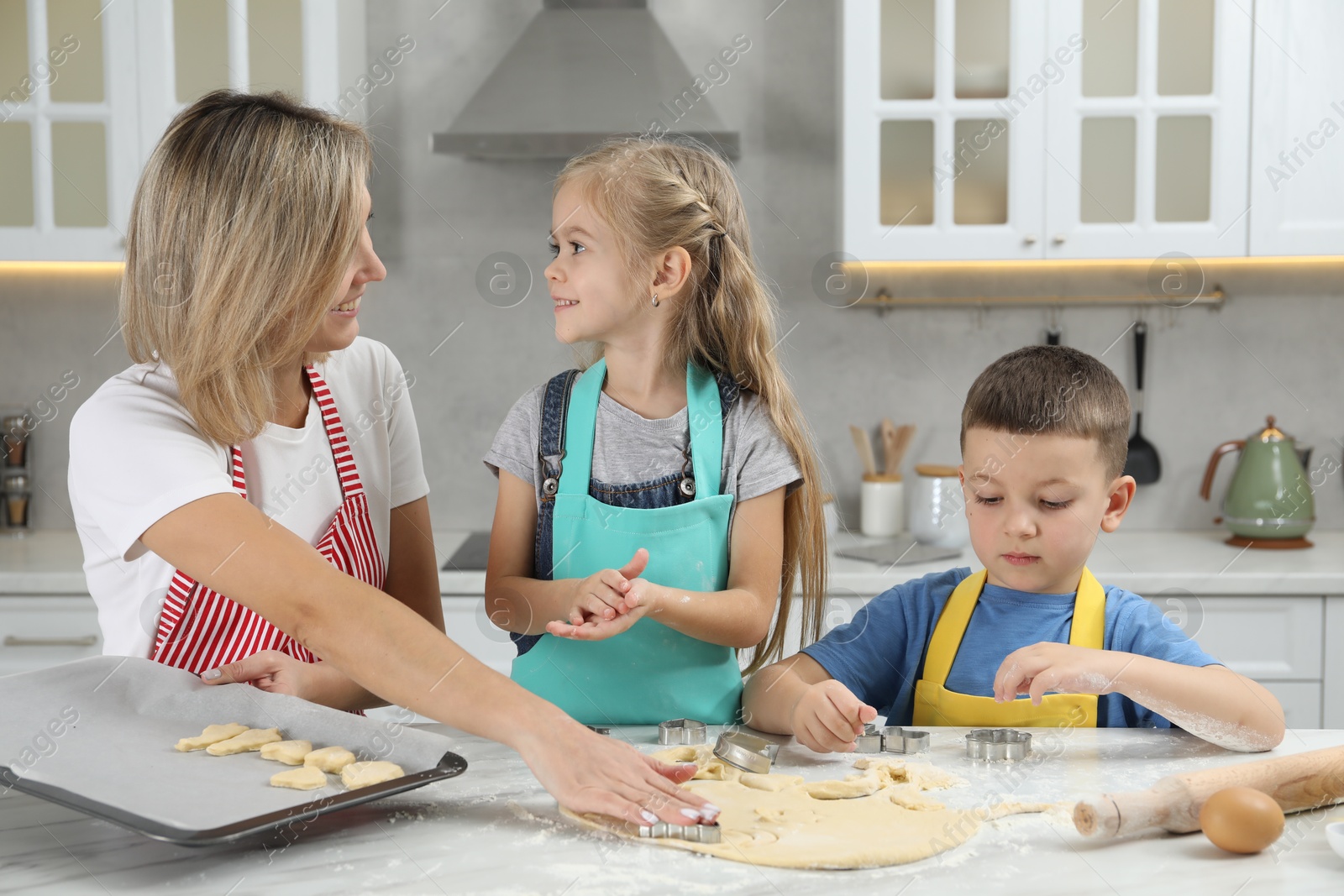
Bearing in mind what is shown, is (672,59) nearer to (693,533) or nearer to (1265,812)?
(693,533)

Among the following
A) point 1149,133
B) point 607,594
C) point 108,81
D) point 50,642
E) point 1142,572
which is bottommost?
point 50,642

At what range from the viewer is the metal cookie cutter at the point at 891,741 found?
0.97m

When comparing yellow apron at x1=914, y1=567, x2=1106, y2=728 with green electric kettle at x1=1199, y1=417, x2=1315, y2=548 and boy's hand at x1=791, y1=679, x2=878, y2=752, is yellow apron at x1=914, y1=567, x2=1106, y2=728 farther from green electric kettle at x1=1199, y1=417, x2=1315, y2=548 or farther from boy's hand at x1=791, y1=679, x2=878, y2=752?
green electric kettle at x1=1199, y1=417, x2=1315, y2=548

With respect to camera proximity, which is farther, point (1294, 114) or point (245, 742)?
point (1294, 114)

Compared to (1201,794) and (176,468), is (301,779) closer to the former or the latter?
(176,468)

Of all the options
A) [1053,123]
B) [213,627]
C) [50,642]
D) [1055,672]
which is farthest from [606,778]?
[1053,123]

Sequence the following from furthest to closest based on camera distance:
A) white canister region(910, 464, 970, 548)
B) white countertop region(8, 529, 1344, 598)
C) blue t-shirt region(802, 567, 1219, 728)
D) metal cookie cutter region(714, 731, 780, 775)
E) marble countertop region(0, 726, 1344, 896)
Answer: white canister region(910, 464, 970, 548)
white countertop region(8, 529, 1344, 598)
blue t-shirt region(802, 567, 1219, 728)
metal cookie cutter region(714, 731, 780, 775)
marble countertop region(0, 726, 1344, 896)

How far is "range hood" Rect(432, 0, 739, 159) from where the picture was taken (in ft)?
7.39

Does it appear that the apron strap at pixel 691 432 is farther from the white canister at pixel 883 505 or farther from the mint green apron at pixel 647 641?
the white canister at pixel 883 505

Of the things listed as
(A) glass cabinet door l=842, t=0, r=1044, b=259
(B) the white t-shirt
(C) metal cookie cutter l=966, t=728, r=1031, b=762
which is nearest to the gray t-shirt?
(B) the white t-shirt

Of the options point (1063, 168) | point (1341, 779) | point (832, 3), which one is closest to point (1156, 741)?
point (1341, 779)

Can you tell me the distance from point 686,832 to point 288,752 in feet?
1.06

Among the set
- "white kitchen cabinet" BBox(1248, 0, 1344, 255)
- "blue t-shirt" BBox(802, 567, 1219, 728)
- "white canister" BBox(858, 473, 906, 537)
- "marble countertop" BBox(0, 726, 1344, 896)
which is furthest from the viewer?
"white canister" BBox(858, 473, 906, 537)

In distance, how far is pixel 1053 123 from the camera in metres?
2.24
